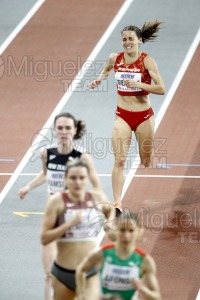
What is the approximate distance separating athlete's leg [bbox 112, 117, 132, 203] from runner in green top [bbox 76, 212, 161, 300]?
4133mm

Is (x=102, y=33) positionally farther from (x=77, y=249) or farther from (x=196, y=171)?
(x=77, y=249)

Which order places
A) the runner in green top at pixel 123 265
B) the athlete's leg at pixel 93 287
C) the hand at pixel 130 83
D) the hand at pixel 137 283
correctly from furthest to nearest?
1. the hand at pixel 130 83
2. the athlete's leg at pixel 93 287
3. the runner in green top at pixel 123 265
4. the hand at pixel 137 283

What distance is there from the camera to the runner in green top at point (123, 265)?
8.92 meters

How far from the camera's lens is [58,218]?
948cm

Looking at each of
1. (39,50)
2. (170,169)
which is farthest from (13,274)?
(39,50)

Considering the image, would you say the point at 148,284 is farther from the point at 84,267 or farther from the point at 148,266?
the point at 84,267

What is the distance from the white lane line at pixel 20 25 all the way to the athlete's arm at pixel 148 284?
413 inches

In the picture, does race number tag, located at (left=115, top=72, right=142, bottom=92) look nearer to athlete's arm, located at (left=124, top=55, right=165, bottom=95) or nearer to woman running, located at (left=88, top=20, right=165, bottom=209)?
woman running, located at (left=88, top=20, right=165, bottom=209)

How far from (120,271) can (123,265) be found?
0.06 meters

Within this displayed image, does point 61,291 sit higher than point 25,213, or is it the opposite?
point 25,213

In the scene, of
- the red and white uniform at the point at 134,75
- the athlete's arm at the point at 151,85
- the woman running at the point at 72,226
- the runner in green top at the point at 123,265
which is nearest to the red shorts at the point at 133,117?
the red and white uniform at the point at 134,75

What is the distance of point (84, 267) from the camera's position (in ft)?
29.8

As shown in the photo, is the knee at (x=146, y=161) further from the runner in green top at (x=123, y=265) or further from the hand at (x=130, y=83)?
the runner in green top at (x=123, y=265)

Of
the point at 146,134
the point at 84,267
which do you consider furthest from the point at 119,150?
the point at 84,267
